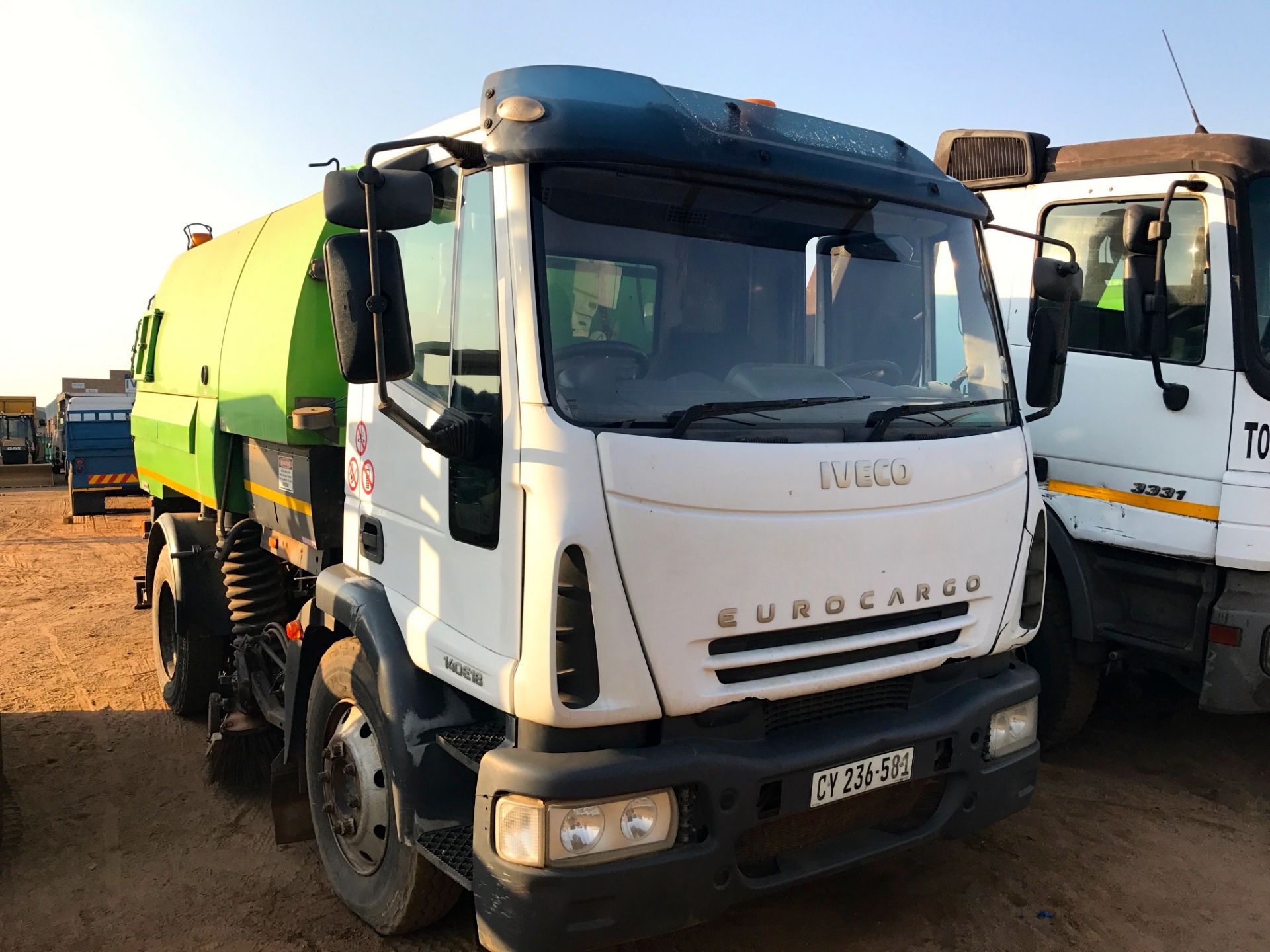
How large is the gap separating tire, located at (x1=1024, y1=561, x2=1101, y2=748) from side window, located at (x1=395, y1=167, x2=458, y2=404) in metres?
3.22

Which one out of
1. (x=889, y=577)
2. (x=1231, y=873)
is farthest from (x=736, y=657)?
(x=1231, y=873)

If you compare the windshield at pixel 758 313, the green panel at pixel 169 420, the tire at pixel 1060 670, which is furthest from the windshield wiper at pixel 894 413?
the green panel at pixel 169 420

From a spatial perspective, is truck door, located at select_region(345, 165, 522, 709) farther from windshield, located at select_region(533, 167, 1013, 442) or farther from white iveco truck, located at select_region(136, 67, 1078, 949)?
windshield, located at select_region(533, 167, 1013, 442)

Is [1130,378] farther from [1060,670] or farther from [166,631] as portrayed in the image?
[166,631]

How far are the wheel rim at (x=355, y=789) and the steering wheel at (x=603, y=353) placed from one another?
1.37 metres

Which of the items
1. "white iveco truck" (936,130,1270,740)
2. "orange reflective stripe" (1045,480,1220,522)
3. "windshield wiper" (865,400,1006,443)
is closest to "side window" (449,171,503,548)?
"windshield wiper" (865,400,1006,443)

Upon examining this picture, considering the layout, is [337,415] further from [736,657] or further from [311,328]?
[736,657]

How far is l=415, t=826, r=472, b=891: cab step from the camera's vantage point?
2.58m

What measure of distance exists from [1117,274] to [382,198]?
139 inches

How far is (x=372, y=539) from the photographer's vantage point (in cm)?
330

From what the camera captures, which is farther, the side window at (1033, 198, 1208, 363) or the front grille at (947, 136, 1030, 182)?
the front grille at (947, 136, 1030, 182)

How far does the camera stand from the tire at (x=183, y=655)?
17.7 ft

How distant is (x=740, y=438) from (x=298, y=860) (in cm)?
272

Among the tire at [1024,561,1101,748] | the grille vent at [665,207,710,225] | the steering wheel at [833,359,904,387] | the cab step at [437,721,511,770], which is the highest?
the grille vent at [665,207,710,225]
